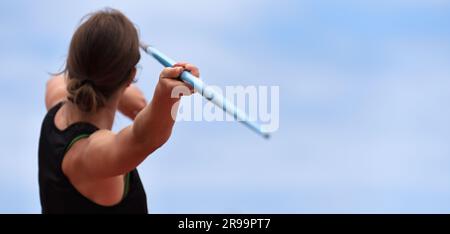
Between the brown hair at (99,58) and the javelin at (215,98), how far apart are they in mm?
393

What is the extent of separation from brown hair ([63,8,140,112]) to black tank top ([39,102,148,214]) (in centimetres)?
20

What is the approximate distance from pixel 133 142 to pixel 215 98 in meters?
1.12

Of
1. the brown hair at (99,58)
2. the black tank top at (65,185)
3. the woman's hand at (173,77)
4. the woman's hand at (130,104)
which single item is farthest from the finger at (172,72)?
the woman's hand at (130,104)

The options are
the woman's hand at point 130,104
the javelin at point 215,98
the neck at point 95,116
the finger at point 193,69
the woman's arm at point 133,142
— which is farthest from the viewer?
Result: the woman's hand at point 130,104

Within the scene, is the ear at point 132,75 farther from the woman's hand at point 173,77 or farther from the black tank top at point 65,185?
the woman's hand at point 173,77

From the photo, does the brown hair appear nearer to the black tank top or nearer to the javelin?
the black tank top

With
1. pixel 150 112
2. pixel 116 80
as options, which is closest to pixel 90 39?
pixel 116 80

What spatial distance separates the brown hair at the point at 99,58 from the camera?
5.21 m

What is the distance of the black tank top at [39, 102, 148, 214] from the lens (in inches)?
206

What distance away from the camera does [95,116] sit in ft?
17.5
